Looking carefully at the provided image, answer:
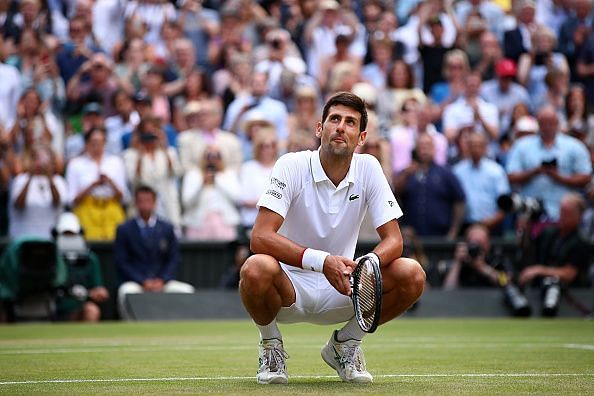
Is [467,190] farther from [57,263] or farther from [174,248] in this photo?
[57,263]

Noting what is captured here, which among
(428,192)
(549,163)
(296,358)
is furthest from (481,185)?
(296,358)

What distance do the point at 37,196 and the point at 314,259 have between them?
9372 mm

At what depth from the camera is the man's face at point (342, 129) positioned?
24.2 ft

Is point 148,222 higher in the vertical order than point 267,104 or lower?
lower

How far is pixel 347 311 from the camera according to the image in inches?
300

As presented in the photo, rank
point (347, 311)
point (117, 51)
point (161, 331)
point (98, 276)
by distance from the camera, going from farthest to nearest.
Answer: point (117, 51), point (98, 276), point (161, 331), point (347, 311)

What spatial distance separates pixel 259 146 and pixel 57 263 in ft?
10.3

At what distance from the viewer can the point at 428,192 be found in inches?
653

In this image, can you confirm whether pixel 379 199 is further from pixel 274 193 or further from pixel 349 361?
pixel 349 361

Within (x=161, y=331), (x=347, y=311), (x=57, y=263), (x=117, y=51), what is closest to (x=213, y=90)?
(x=117, y=51)

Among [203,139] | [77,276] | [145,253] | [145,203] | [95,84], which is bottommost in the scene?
[77,276]

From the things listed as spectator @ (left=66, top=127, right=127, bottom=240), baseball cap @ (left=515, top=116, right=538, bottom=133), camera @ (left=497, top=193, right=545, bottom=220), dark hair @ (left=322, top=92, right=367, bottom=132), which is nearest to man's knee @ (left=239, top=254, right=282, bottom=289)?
dark hair @ (left=322, top=92, right=367, bottom=132)

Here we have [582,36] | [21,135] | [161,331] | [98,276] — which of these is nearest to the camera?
[161,331]

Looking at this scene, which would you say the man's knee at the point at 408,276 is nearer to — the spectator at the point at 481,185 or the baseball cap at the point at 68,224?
the baseball cap at the point at 68,224
